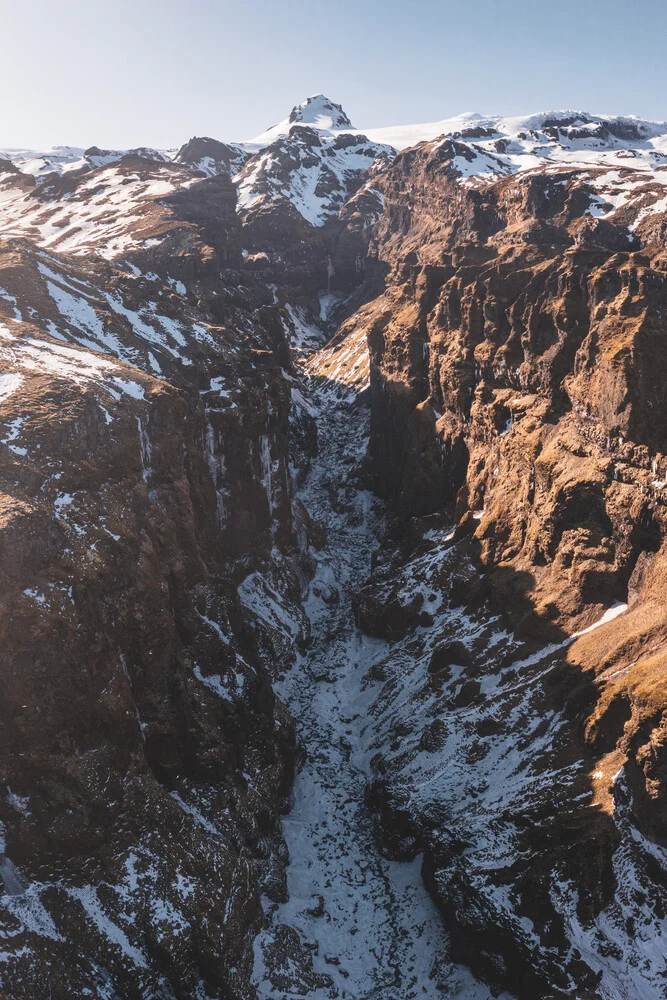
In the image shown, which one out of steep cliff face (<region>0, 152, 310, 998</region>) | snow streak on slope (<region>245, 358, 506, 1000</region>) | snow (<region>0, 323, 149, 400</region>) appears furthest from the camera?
snow (<region>0, 323, 149, 400</region>)

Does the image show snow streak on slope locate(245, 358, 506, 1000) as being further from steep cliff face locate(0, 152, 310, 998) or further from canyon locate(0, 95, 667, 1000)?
steep cliff face locate(0, 152, 310, 998)

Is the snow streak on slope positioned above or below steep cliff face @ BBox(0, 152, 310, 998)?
below

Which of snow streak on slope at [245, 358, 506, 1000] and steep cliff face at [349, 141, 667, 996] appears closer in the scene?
steep cliff face at [349, 141, 667, 996]

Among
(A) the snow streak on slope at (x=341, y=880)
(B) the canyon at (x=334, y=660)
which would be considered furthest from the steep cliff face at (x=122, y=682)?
(A) the snow streak on slope at (x=341, y=880)

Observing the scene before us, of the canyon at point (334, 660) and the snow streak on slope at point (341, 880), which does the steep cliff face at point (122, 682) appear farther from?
the snow streak on slope at point (341, 880)

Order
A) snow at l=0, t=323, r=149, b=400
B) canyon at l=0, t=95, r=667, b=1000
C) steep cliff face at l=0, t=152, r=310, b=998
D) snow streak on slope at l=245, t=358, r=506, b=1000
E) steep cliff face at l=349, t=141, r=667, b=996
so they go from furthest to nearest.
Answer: snow at l=0, t=323, r=149, b=400 → snow streak on slope at l=245, t=358, r=506, b=1000 → steep cliff face at l=349, t=141, r=667, b=996 → canyon at l=0, t=95, r=667, b=1000 → steep cliff face at l=0, t=152, r=310, b=998

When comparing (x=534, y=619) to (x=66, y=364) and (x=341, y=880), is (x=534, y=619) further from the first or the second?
(x=66, y=364)

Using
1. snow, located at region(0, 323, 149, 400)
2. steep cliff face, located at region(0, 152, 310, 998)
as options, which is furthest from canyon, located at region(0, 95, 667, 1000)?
snow, located at region(0, 323, 149, 400)
